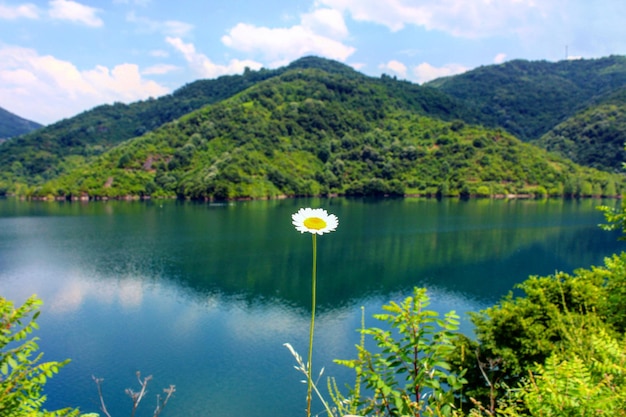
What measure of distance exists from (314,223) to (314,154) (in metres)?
126

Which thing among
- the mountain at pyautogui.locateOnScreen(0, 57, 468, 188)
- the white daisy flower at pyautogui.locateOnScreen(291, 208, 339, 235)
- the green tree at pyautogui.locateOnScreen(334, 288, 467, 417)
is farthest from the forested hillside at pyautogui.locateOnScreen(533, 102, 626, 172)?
the white daisy flower at pyautogui.locateOnScreen(291, 208, 339, 235)

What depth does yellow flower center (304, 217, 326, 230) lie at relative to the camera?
2.46 metres

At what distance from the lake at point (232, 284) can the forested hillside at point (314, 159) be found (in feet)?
119

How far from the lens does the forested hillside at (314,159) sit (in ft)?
343

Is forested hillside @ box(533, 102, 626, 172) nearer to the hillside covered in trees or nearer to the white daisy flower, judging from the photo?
the hillside covered in trees

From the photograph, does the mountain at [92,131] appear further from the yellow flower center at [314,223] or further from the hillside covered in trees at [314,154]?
the yellow flower center at [314,223]

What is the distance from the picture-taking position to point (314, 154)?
12731 cm

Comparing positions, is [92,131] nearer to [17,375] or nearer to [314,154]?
[314,154]

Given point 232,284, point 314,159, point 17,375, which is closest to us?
point 17,375

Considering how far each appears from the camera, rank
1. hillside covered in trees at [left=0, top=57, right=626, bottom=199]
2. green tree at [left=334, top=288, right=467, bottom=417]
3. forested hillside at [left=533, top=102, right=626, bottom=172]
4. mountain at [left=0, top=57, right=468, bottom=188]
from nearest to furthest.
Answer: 1. green tree at [left=334, top=288, right=467, bottom=417]
2. hillside covered in trees at [left=0, top=57, right=626, bottom=199]
3. forested hillside at [left=533, top=102, right=626, bottom=172]
4. mountain at [left=0, top=57, right=468, bottom=188]

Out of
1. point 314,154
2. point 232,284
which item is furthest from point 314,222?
point 314,154

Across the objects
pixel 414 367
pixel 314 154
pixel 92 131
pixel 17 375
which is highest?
pixel 92 131

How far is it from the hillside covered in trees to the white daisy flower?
98228mm

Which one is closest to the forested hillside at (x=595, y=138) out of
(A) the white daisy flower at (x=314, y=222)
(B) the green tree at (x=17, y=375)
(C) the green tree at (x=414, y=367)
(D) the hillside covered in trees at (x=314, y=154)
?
(D) the hillside covered in trees at (x=314, y=154)
